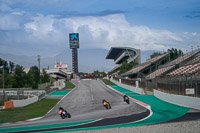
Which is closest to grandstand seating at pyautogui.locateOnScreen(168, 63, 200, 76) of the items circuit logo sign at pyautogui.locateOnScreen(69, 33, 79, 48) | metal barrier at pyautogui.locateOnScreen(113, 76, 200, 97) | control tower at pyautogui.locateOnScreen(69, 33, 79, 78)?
metal barrier at pyautogui.locateOnScreen(113, 76, 200, 97)

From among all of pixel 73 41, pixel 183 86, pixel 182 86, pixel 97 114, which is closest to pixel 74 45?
pixel 73 41

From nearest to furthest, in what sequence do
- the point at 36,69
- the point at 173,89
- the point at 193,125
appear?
the point at 193,125 → the point at 173,89 → the point at 36,69

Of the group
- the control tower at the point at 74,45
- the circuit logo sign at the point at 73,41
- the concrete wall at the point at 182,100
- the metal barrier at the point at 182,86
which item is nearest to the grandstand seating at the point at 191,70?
the metal barrier at the point at 182,86

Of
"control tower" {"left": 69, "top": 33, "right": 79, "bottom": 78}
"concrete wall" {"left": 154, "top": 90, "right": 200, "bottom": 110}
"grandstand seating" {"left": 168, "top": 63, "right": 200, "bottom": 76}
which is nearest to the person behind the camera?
"concrete wall" {"left": 154, "top": 90, "right": 200, "bottom": 110}

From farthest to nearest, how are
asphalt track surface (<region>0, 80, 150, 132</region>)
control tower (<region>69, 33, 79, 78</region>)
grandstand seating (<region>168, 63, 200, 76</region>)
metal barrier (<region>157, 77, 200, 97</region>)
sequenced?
control tower (<region>69, 33, 79, 78</region>) → grandstand seating (<region>168, 63, 200, 76</region>) → metal barrier (<region>157, 77, 200, 97</region>) → asphalt track surface (<region>0, 80, 150, 132</region>)

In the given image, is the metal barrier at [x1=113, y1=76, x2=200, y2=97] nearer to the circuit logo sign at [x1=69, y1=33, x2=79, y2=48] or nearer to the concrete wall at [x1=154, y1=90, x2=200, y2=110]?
the concrete wall at [x1=154, y1=90, x2=200, y2=110]

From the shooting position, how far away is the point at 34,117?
24109 millimetres

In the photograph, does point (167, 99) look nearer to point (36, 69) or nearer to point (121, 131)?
point (121, 131)

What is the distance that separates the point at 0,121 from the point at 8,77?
A: 142ft

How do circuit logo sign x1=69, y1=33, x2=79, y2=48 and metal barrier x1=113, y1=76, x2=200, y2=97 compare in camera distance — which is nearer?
metal barrier x1=113, y1=76, x2=200, y2=97

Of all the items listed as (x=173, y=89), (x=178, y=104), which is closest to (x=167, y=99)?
(x=173, y=89)

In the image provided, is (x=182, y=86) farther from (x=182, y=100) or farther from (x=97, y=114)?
(x=97, y=114)

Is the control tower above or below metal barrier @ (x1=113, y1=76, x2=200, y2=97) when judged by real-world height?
above

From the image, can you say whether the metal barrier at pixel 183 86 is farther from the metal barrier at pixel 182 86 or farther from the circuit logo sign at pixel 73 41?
the circuit logo sign at pixel 73 41
